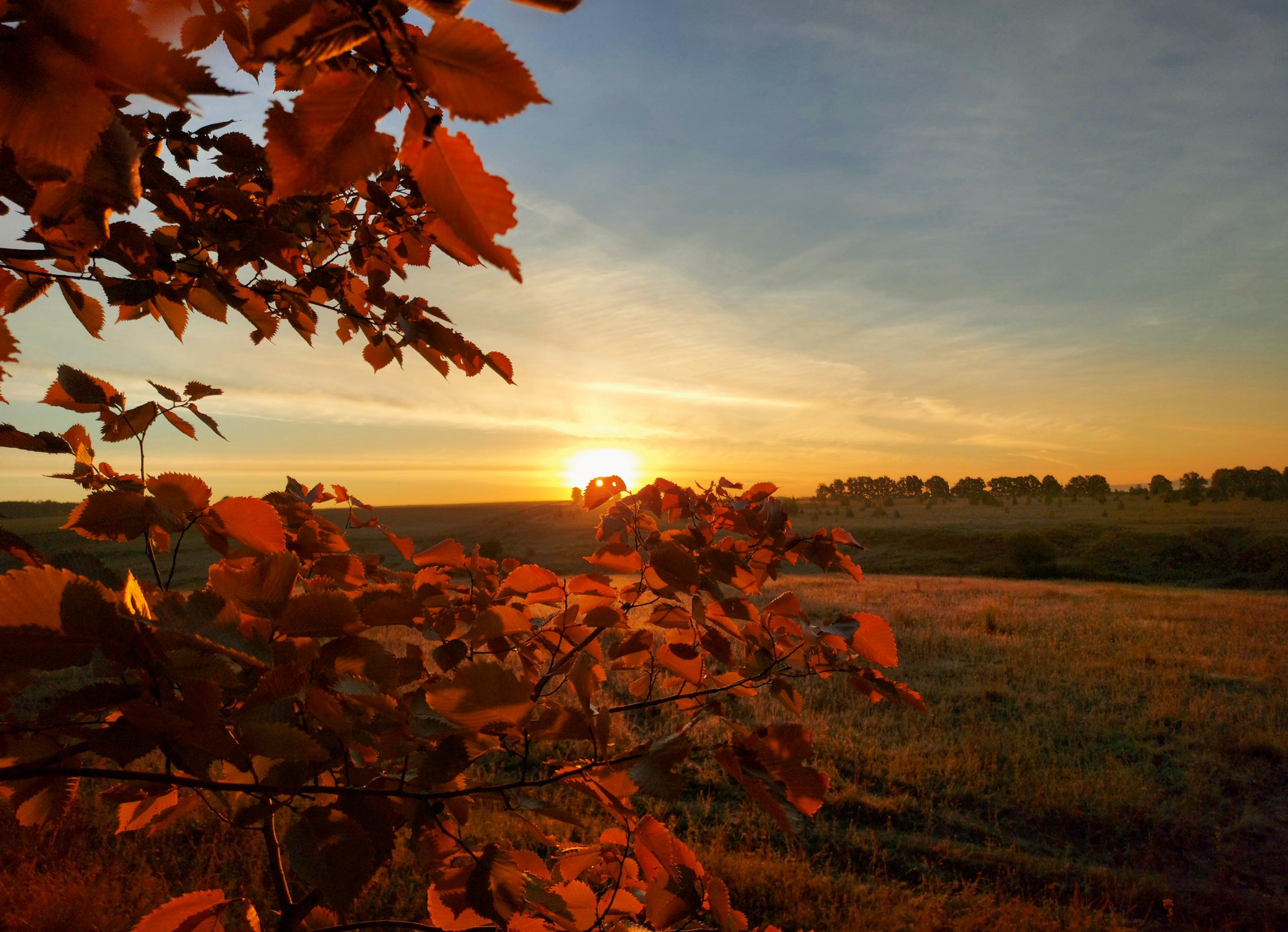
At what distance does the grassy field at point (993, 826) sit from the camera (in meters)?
4.21

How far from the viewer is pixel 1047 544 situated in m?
31.3

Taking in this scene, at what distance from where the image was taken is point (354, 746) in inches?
48.7

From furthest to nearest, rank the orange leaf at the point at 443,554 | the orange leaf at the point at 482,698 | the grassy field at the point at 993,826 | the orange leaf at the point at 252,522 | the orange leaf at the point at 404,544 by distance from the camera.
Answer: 1. the grassy field at the point at 993,826
2. the orange leaf at the point at 404,544
3. the orange leaf at the point at 443,554
4. the orange leaf at the point at 252,522
5. the orange leaf at the point at 482,698

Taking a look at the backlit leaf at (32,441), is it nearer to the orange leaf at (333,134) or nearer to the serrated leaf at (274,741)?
the serrated leaf at (274,741)

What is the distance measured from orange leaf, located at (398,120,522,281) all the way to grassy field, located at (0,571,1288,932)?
3.95m

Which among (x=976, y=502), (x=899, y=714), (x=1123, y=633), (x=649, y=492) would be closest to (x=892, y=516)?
(x=976, y=502)

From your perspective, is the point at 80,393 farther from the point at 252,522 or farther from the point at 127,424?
the point at 252,522

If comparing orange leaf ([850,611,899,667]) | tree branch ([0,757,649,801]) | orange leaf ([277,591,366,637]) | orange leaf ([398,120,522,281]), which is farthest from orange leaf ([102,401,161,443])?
orange leaf ([850,611,899,667])

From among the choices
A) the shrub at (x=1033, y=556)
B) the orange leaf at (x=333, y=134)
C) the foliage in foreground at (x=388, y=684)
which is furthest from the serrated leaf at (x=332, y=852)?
the shrub at (x=1033, y=556)

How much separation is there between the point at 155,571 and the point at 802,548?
1.47 m

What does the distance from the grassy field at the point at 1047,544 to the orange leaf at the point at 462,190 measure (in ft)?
82.0

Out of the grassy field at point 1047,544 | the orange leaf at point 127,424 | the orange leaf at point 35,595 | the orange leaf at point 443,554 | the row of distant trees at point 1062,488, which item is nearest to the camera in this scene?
the orange leaf at point 35,595

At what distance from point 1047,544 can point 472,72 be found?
36.8 meters

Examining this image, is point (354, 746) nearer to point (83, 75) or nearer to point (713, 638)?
point (713, 638)
